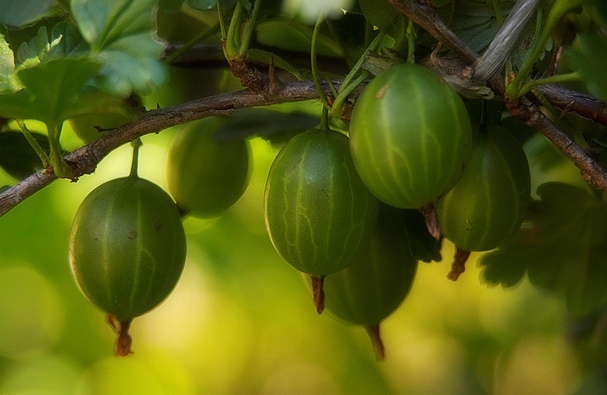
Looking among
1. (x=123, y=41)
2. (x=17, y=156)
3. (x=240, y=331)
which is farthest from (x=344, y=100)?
(x=240, y=331)

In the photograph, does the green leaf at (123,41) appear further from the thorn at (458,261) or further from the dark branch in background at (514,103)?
the thorn at (458,261)

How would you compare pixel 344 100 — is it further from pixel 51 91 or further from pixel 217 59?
pixel 217 59

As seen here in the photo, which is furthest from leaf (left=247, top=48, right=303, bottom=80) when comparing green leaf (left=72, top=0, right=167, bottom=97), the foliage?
green leaf (left=72, top=0, right=167, bottom=97)

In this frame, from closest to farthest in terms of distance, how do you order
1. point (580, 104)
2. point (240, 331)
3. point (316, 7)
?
point (316, 7)
point (580, 104)
point (240, 331)

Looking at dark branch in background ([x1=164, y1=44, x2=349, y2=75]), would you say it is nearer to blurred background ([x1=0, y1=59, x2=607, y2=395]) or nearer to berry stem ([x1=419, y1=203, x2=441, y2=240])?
berry stem ([x1=419, y1=203, x2=441, y2=240])

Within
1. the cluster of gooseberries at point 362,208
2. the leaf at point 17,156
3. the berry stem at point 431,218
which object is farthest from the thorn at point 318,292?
the leaf at point 17,156

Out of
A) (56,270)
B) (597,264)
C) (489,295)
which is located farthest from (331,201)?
(56,270)

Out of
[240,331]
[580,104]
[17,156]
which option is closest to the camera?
[580,104]
